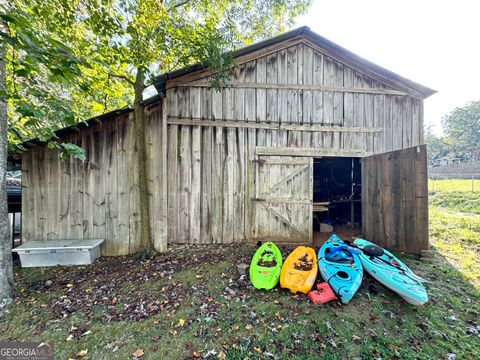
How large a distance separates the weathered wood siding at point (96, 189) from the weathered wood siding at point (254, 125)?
485 millimetres

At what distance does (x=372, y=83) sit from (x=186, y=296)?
6605mm

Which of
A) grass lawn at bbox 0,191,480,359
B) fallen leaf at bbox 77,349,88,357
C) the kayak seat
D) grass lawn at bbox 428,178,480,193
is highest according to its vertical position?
grass lawn at bbox 428,178,480,193

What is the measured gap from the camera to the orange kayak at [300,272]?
3.25 metres

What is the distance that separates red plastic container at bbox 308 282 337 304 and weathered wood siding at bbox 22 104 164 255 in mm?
3420

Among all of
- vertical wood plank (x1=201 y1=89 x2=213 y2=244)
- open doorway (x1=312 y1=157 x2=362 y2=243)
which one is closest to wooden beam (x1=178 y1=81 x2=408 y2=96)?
vertical wood plank (x1=201 y1=89 x2=213 y2=244)

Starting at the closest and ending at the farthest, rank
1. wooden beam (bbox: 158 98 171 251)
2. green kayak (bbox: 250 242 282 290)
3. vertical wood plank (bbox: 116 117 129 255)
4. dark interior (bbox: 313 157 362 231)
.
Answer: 1. green kayak (bbox: 250 242 282 290)
2. wooden beam (bbox: 158 98 171 251)
3. vertical wood plank (bbox: 116 117 129 255)
4. dark interior (bbox: 313 157 362 231)

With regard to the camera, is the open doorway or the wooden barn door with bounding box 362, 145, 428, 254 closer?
the wooden barn door with bounding box 362, 145, 428, 254

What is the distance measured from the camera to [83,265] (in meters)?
4.27

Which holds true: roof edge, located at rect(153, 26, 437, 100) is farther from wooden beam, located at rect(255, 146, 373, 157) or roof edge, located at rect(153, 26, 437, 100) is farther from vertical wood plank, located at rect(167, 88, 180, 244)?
wooden beam, located at rect(255, 146, 373, 157)

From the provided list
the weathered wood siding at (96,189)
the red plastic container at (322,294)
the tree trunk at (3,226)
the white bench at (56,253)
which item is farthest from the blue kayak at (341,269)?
the tree trunk at (3,226)

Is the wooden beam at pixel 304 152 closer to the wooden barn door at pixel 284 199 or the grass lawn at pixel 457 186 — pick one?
the wooden barn door at pixel 284 199

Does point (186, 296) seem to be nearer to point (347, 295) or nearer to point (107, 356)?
point (107, 356)

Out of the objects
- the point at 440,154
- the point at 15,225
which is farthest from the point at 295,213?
the point at 440,154

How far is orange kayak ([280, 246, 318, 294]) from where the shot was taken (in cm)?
325
